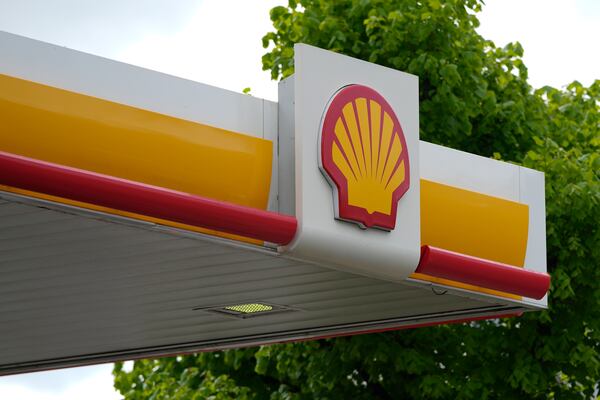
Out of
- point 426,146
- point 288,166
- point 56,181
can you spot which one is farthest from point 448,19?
point 56,181

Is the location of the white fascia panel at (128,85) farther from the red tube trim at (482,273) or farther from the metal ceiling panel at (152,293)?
the red tube trim at (482,273)

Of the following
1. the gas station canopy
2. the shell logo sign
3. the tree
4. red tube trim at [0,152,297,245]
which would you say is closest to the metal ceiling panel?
the gas station canopy

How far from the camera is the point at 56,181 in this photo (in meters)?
8.45

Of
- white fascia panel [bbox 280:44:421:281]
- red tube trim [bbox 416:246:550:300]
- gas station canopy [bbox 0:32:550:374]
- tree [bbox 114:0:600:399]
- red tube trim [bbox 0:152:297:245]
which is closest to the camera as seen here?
red tube trim [bbox 0:152:297:245]

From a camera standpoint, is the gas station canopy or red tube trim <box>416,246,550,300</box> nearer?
the gas station canopy

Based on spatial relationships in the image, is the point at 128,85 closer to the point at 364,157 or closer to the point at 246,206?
the point at 246,206

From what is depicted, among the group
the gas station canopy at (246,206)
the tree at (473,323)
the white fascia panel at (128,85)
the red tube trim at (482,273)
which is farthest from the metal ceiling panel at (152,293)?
the tree at (473,323)

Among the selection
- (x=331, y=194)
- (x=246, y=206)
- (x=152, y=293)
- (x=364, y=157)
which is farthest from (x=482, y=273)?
(x=152, y=293)

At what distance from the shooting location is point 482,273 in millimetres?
10891

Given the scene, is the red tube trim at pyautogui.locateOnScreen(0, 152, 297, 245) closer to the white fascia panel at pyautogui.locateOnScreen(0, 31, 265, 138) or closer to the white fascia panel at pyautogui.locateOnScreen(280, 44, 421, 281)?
the white fascia panel at pyautogui.locateOnScreen(280, 44, 421, 281)

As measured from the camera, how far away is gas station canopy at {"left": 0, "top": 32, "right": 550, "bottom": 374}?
29.6 feet

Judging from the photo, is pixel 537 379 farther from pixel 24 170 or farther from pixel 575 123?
pixel 24 170

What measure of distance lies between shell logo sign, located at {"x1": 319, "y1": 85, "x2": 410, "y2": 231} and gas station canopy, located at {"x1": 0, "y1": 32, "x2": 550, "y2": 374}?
0.01 meters

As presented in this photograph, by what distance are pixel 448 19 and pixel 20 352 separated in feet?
22.8
